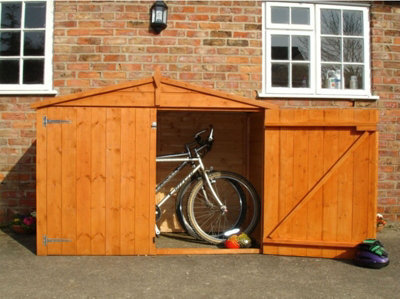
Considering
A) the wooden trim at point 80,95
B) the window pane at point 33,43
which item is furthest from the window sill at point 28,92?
the wooden trim at point 80,95

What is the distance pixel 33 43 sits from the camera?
6391 mm

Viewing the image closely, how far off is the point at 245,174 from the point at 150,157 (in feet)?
6.17

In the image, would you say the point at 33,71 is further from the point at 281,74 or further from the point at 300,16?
the point at 300,16

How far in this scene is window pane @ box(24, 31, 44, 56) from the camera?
6379mm

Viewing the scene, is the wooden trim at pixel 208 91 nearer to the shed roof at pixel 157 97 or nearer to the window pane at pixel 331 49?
the shed roof at pixel 157 97

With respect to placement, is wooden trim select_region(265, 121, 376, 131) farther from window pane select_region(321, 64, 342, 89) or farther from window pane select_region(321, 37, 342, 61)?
window pane select_region(321, 37, 342, 61)

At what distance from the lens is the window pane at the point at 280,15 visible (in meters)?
6.48

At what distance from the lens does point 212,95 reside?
5000 mm

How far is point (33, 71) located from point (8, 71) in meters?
0.39

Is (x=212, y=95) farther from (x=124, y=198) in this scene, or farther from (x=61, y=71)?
(x=61, y=71)

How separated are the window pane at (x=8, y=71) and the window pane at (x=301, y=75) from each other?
14.1 feet

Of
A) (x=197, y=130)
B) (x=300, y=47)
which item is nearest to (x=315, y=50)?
(x=300, y=47)

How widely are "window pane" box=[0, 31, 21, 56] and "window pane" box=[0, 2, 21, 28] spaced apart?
135 millimetres

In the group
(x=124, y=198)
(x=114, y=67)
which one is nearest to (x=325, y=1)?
(x=114, y=67)
